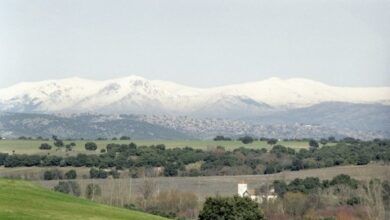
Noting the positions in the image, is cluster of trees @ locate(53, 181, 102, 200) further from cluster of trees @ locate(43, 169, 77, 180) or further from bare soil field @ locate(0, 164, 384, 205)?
cluster of trees @ locate(43, 169, 77, 180)

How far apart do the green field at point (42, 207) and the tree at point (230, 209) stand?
2420 cm

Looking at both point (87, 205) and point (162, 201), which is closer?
point (87, 205)

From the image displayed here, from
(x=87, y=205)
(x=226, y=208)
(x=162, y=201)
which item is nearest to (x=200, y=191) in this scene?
(x=162, y=201)

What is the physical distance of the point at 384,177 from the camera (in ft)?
520

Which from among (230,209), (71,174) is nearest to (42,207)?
(230,209)

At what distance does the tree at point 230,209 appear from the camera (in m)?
80.9

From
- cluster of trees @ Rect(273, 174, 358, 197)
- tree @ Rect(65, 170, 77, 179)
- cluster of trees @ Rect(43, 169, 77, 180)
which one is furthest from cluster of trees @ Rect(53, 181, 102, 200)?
tree @ Rect(65, 170, 77, 179)

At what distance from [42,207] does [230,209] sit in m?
34.5

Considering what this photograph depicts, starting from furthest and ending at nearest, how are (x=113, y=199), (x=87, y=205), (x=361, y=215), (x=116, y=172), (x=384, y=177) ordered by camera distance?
(x=116, y=172), (x=384, y=177), (x=113, y=199), (x=361, y=215), (x=87, y=205)

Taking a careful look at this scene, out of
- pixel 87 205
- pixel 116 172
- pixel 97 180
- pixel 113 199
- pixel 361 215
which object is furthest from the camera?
pixel 116 172

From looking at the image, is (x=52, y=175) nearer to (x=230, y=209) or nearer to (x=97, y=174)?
(x=97, y=174)

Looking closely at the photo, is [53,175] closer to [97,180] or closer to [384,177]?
[97,180]

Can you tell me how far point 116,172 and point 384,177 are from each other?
6400 centimetres

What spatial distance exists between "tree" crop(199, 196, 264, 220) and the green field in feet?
79.4
